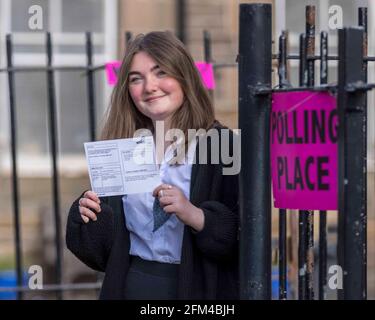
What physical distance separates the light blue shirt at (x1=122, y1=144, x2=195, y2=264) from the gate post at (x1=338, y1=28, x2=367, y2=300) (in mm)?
694

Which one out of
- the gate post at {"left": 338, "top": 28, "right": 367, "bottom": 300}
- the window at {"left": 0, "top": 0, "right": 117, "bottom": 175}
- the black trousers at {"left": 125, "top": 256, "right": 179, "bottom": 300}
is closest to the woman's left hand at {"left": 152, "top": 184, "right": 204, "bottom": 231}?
the black trousers at {"left": 125, "top": 256, "right": 179, "bottom": 300}

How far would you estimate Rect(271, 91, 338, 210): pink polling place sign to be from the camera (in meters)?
2.49

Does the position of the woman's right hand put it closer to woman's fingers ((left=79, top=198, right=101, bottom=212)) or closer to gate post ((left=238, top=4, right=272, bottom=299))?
woman's fingers ((left=79, top=198, right=101, bottom=212))

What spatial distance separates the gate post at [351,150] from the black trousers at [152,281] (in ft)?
2.30

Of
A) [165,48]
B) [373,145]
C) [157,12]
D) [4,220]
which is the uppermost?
[157,12]

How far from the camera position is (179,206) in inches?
111

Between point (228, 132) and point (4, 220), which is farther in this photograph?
point (4, 220)

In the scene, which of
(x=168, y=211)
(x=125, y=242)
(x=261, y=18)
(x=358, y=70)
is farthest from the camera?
(x=125, y=242)

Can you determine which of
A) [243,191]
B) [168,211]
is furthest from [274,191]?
[168,211]

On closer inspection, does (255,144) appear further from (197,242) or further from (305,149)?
(197,242)

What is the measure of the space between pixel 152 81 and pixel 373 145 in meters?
5.31

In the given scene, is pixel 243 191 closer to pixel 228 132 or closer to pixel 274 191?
pixel 274 191

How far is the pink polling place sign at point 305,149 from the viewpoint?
2490 millimetres

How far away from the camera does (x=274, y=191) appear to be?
2711 millimetres
